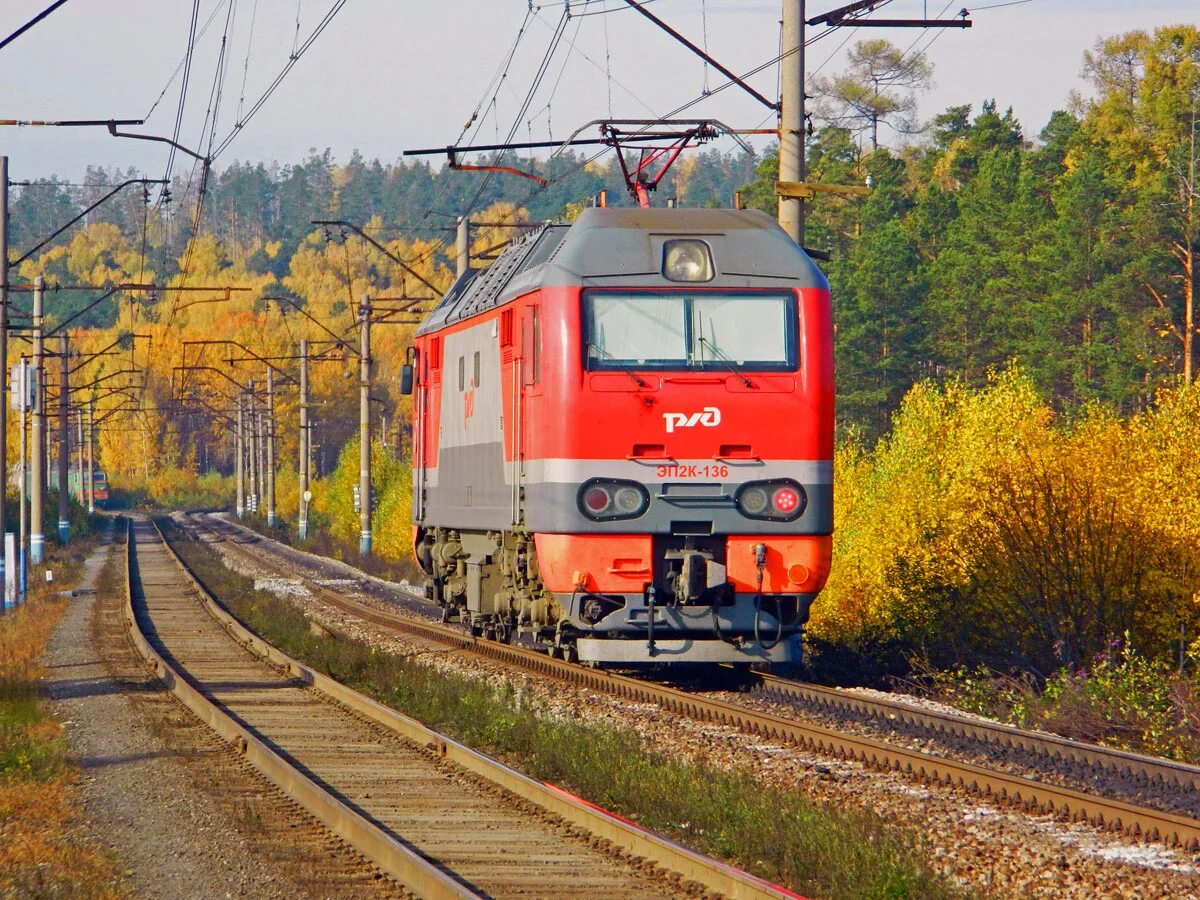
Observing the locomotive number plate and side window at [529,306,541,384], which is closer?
the locomotive number plate

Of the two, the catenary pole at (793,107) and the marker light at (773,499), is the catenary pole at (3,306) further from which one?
the marker light at (773,499)

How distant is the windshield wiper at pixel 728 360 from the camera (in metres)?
14.3

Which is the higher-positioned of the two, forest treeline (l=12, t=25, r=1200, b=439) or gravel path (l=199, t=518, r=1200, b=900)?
forest treeline (l=12, t=25, r=1200, b=439)

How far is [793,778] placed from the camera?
10.7 m

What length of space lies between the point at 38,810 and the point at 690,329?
7.00 metres

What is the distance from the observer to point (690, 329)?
567 inches

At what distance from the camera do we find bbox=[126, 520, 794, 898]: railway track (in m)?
7.92

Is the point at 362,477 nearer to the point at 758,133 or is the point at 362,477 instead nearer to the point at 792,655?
the point at 758,133

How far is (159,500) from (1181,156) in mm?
84166

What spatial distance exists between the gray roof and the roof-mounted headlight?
0.06 m

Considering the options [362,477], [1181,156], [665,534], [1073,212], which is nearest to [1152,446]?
[665,534]

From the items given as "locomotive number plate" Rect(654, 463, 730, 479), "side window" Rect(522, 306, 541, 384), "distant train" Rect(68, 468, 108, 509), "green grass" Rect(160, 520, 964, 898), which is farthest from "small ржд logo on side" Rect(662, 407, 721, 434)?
"distant train" Rect(68, 468, 108, 509)

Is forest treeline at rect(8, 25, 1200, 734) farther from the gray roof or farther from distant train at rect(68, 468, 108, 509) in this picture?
distant train at rect(68, 468, 108, 509)

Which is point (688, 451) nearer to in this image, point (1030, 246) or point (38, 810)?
point (38, 810)
